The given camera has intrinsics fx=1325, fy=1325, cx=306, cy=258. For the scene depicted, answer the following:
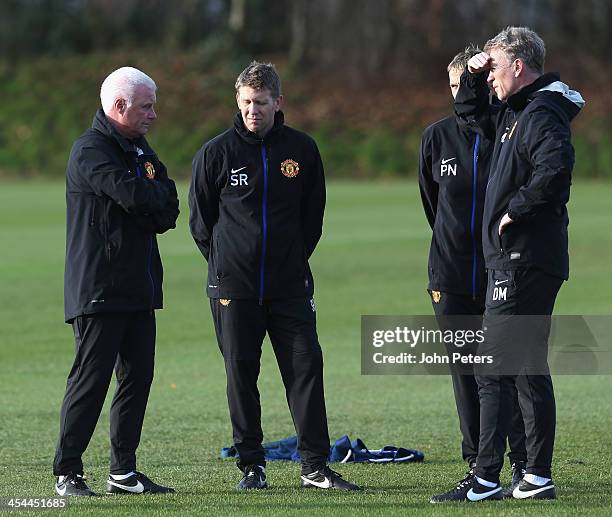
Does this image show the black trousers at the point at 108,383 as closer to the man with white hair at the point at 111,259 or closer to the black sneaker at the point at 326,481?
the man with white hair at the point at 111,259

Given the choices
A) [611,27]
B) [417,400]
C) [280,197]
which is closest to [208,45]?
[611,27]

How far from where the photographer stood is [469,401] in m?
6.83

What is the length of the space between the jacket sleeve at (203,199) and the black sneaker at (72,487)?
1.39 metres

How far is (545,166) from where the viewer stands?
5781mm

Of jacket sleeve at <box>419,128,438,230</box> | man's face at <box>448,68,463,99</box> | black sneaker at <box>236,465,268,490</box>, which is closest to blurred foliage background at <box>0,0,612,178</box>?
jacket sleeve at <box>419,128,438,230</box>

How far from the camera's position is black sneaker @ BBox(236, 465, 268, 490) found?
6.44 metres

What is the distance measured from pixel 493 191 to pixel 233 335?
1.50m

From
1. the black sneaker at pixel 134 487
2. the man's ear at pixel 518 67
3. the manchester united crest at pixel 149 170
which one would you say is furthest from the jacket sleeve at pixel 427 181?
the black sneaker at pixel 134 487

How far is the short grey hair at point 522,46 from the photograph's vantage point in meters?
5.97

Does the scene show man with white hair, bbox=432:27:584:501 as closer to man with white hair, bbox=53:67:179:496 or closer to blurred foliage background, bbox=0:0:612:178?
man with white hair, bbox=53:67:179:496

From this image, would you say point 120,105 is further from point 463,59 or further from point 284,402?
point 284,402

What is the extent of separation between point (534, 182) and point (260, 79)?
149 cm

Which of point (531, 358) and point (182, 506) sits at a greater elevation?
point (531, 358)

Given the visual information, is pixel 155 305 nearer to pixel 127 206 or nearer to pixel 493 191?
pixel 127 206
